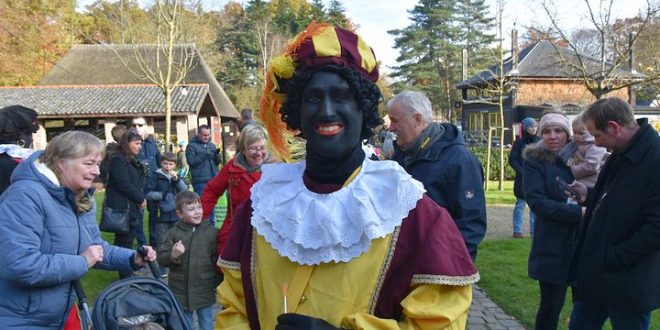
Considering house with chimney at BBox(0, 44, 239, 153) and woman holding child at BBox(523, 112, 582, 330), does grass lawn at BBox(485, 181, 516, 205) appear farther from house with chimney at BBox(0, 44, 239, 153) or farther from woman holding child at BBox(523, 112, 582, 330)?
house with chimney at BBox(0, 44, 239, 153)

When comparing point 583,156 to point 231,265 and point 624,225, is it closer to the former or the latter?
point 624,225

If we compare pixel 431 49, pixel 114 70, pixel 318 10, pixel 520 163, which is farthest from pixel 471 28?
pixel 520 163

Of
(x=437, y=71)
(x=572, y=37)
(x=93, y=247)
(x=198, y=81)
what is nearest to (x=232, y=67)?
(x=198, y=81)

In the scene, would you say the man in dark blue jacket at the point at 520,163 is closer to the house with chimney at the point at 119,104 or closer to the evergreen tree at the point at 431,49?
the house with chimney at the point at 119,104

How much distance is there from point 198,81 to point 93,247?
28.7 m

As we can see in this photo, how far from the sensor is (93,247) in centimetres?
296

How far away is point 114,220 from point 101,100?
19705 millimetres

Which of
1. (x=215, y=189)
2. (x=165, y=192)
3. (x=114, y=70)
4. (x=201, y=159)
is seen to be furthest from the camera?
(x=114, y=70)

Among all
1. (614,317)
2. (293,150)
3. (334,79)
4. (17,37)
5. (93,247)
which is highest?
(17,37)

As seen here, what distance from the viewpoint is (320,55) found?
1803mm

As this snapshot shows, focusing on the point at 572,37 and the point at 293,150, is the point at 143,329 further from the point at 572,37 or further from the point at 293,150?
the point at 572,37

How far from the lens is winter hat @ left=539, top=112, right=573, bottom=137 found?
3988 mm

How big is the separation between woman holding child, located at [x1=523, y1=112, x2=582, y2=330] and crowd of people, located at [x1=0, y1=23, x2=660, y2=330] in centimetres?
1

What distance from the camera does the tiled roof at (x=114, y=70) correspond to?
2989 cm
